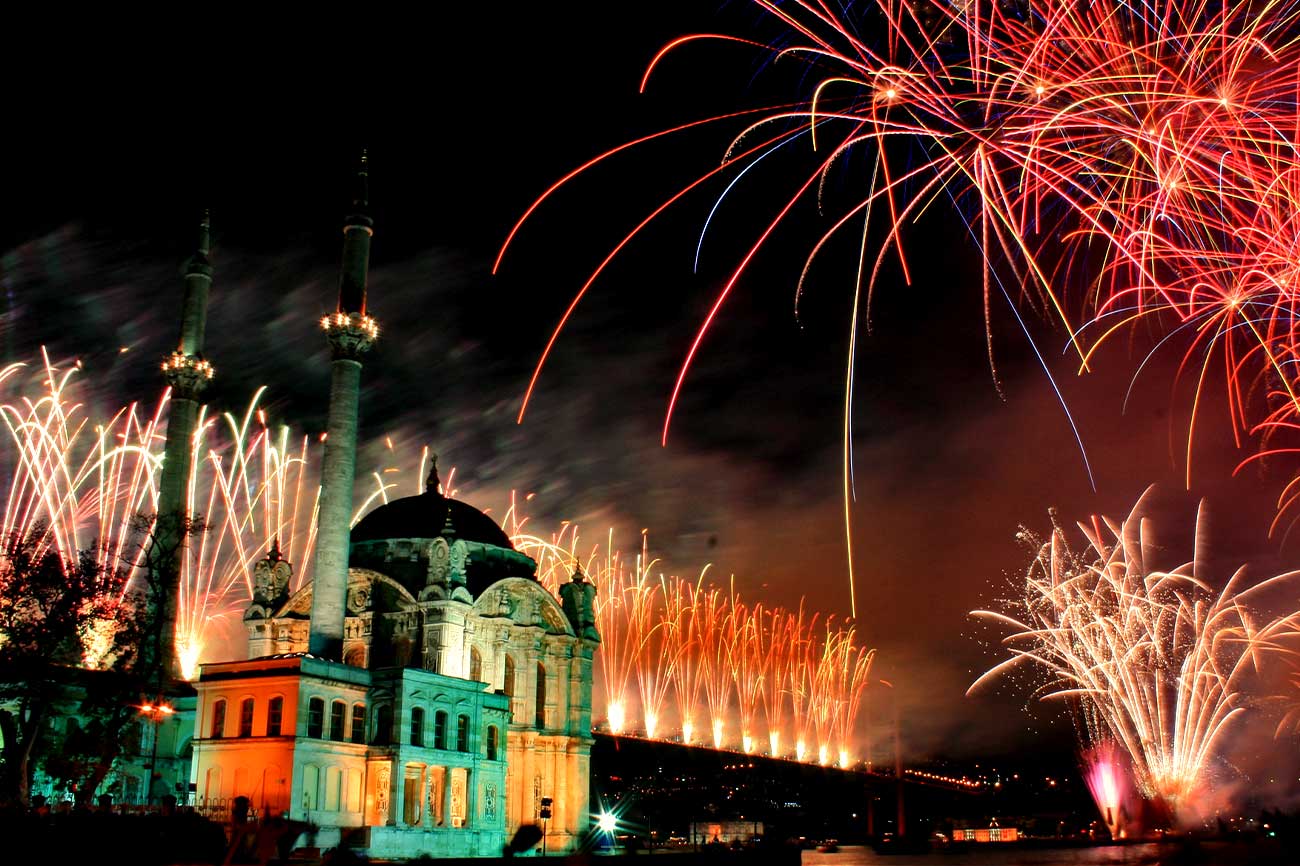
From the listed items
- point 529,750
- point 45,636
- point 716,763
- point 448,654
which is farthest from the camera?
point 716,763

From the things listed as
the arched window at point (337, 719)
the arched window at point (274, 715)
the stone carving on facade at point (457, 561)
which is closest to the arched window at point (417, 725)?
the arched window at point (337, 719)

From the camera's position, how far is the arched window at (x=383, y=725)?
5266cm

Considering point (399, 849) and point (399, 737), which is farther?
point (399, 737)

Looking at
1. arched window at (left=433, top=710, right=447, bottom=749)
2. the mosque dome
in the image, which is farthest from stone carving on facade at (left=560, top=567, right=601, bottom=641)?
arched window at (left=433, top=710, right=447, bottom=749)

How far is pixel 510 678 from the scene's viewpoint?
210 feet

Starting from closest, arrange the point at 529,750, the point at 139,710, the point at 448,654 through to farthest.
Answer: the point at 139,710 < the point at 448,654 < the point at 529,750

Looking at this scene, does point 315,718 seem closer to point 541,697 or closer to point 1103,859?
point 541,697

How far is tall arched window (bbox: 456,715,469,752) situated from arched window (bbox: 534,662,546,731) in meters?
9.00

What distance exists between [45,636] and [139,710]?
18.2 feet

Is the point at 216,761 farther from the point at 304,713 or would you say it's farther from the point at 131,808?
the point at 131,808

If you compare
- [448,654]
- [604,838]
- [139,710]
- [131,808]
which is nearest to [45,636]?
[139,710]

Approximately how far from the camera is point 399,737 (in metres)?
52.4

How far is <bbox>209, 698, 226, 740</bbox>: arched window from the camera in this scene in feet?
164

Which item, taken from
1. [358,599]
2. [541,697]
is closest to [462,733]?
[358,599]
